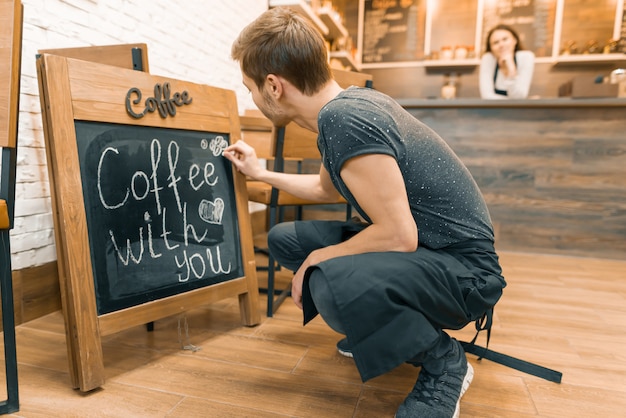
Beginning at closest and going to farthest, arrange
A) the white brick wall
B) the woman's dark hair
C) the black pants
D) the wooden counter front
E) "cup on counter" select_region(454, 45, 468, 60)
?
the black pants, the white brick wall, the wooden counter front, the woman's dark hair, "cup on counter" select_region(454, 45, 468, 60)

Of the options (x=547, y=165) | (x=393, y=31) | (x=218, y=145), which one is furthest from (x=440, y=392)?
(x=393, y=31)

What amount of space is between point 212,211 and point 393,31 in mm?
4313

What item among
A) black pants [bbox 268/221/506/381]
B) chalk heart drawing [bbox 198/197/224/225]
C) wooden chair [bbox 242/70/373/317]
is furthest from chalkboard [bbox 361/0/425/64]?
black pants [bbox 268/221/506/381]

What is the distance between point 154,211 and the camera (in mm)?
1245

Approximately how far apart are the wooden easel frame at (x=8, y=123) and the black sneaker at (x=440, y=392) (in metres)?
0.92

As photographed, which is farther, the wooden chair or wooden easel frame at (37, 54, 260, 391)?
the wooden chair

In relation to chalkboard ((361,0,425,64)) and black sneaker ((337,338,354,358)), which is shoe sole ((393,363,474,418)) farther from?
chalkboard ((361,0,425,64))

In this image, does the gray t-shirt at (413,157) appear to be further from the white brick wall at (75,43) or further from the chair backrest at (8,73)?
the white brick wall at (75,43)

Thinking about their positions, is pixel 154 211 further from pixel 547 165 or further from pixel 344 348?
pixel 547 165

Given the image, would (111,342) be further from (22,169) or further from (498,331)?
(498,331)

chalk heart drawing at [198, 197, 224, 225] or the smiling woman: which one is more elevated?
the smiling woman

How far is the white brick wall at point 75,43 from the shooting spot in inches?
58.0

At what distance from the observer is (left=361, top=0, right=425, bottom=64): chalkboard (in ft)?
16.0

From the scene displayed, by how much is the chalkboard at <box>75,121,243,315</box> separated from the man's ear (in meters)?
0.41
